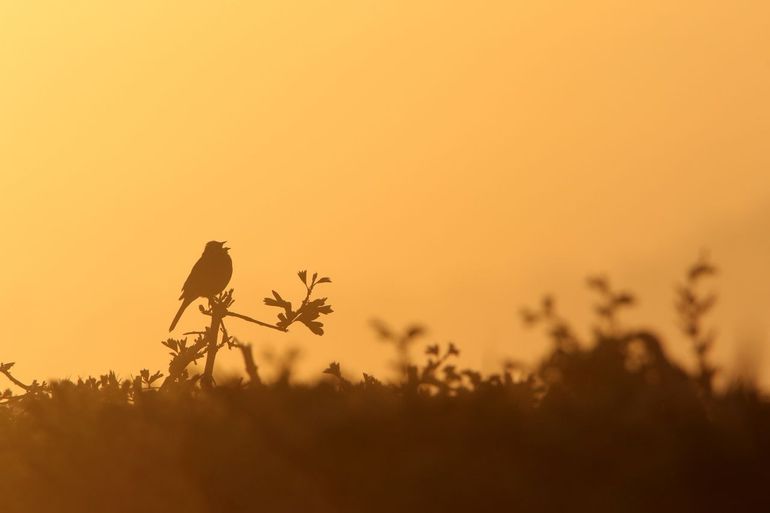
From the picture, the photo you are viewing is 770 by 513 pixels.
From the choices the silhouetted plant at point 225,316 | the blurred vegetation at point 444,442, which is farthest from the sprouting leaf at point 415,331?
the silhouetted plant at point 225,316

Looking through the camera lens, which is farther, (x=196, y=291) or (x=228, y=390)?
(x=196, y=291)

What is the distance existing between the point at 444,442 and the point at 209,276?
20.8 ft

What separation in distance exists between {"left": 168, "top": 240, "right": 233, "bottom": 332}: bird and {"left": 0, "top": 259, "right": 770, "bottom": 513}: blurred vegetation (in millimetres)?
5250

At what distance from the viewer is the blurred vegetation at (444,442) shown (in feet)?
15.0

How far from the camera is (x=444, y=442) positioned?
4.78m

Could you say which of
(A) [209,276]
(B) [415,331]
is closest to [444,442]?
(B) [415,331]

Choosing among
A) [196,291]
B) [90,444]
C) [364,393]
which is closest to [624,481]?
[364,393]

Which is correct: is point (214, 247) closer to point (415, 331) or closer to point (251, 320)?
point (251, 320)

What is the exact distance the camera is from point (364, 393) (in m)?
5.52

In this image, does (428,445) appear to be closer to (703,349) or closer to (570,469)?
(570,469)

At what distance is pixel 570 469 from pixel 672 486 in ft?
1.10

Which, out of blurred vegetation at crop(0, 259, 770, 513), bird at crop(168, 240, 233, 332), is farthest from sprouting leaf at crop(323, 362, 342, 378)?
bird at crop(168, 240, 233, 332)

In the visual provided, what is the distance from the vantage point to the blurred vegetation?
4.59 meters

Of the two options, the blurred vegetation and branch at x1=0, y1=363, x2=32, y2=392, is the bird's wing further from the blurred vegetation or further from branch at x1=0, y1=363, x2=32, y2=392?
the blurred vegetation
